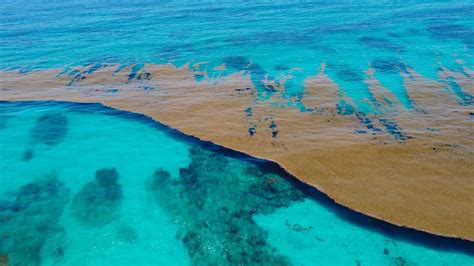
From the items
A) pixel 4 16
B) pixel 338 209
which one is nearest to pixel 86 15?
pixel 4 16

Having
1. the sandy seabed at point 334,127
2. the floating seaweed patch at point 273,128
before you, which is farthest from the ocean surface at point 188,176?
the floating seaweed patch at point 273,128

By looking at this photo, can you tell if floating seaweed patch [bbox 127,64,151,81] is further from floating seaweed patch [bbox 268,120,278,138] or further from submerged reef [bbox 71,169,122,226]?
floating seaweed patch [bbox 268,120,278,138]

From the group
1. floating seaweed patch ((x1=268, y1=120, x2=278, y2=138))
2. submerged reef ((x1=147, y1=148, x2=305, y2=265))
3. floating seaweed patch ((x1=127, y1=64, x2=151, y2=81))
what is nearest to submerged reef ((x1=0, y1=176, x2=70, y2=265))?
submerged reef ((x1=147, y1=148, x2=305, y2=265))

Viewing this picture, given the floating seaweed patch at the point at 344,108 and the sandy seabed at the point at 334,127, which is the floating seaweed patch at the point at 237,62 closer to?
the sandy seabed at the point at 334,127

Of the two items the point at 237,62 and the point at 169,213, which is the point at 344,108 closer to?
the point at 237,62

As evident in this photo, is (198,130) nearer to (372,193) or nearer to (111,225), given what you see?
(111,225)
